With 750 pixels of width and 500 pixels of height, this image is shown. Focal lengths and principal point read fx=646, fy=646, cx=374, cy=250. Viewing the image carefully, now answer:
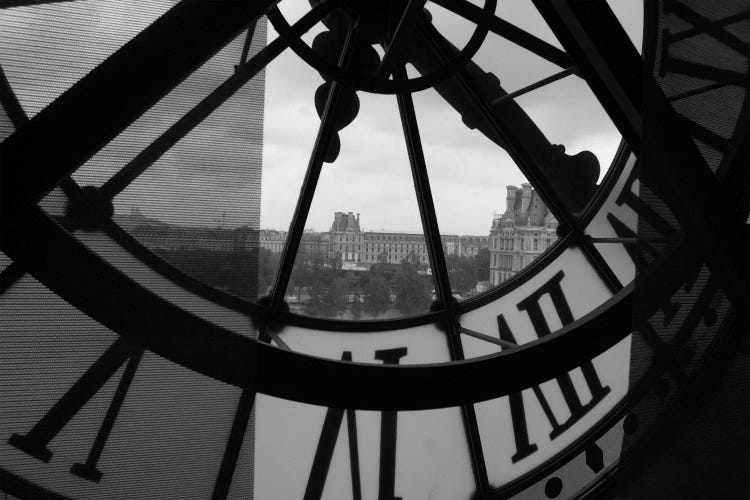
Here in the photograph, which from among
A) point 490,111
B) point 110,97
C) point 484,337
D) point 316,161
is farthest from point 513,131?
point 110,97

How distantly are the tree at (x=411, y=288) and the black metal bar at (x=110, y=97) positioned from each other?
9.31 ft

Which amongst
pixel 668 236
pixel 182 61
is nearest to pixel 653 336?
pixel 668 236

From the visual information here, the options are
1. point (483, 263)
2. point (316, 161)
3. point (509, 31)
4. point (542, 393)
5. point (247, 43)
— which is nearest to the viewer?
point (247, 43)

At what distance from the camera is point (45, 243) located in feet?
7.89

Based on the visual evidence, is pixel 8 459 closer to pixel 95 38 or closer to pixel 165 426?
pixel 165 426

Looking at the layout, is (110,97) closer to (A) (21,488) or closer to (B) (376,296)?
(A) (21,488)

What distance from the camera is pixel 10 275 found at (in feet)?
7.79

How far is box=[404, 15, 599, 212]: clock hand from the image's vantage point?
14.8ft

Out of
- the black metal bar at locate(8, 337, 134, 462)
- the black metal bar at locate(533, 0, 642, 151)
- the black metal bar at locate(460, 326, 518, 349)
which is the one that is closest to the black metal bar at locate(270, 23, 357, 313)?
the black metal bar at locate(533, 0, 642, 151)

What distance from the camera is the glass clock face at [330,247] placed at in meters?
2.42

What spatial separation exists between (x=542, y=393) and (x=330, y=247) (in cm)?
233

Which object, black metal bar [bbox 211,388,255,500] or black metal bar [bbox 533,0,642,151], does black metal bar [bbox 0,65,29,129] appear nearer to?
black metal bar [bbox 211,388,255,500]

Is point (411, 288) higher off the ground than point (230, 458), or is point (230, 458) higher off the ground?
point (411, 288)

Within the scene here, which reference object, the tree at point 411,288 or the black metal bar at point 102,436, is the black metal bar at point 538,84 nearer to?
the tree at point 411,288
